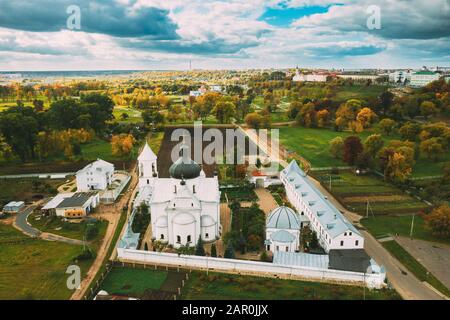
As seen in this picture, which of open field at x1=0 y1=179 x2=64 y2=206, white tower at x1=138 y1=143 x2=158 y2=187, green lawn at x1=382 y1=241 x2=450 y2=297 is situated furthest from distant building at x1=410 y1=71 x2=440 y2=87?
open field at x1=0 y1=179 x2=64 y2=206

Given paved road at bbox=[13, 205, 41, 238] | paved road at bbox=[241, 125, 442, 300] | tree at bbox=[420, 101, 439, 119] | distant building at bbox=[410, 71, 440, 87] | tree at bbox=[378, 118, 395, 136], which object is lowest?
paved road at bbox=[241, 125, 442, 300]

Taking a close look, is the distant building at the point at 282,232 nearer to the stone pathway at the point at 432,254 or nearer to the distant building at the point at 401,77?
the stone pathway at the point at 432,254

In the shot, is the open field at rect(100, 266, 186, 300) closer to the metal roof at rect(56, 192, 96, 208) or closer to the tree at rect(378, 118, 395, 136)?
the metal roof at rect(56, 192, 96, 208)

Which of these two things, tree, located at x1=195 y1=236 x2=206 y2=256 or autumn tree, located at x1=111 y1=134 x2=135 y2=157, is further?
autumn tree, located at x1=111 y1=134 x2=135 y2=157

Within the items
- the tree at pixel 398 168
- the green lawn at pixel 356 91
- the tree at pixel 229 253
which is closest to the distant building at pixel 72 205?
the tree at pixel 229 253

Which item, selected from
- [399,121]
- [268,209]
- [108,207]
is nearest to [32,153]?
[108,207]
